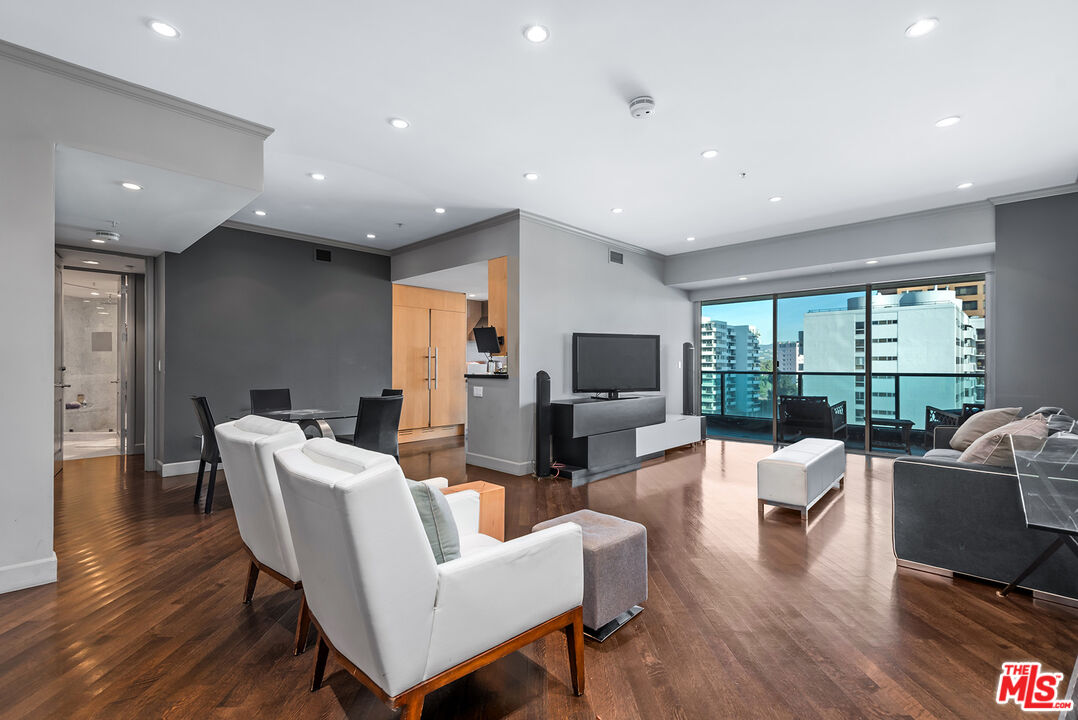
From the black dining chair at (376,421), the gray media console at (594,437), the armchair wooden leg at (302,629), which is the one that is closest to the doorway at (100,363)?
the black dining chair at (376,421)

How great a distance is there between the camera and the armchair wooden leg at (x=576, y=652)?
180cm

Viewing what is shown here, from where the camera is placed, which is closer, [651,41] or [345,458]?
[345,458]

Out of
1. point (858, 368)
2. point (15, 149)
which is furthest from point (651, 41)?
point (858, 368)

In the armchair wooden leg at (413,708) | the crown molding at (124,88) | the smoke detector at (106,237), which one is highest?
the crown molding at (124,88)

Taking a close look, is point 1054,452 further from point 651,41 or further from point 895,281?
point 895,281

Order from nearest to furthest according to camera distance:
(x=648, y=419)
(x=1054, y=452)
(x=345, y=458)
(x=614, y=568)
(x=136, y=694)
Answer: (x=345, y=458) < (x=136, y=694) < (x=614, y=568) < (x=1054, y=452) < (x=648, y=419)

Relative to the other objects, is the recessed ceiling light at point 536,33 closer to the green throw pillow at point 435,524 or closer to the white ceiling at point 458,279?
the green throw pillow at point 435,524

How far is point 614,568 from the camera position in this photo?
7.29 ft

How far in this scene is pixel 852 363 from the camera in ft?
22.9

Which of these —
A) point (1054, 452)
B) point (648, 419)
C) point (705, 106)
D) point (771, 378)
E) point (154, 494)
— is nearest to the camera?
point (1054, 452)

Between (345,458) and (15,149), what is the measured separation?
2.97 m

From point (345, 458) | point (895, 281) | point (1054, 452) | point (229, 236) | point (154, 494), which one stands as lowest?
point (154, 494)

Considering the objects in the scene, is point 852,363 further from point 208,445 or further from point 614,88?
point 208,445

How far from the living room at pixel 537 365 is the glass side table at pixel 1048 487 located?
23mm
